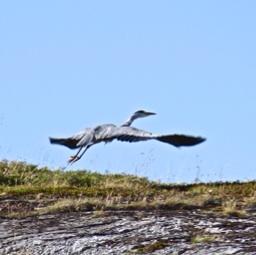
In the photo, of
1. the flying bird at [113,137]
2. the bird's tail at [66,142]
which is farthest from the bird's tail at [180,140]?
the bird's tail at [66,142]

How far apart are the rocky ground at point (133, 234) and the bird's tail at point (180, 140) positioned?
4.13 m

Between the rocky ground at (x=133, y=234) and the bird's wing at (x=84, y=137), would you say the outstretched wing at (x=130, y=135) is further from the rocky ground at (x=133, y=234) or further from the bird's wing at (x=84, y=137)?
the rocky ground at (x=133, y=234)

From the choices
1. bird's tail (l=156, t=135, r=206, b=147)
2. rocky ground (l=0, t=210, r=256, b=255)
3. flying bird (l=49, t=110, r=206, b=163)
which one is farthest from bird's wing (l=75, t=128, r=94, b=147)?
rocky ground (l=0, t=210, r=256, b=255)

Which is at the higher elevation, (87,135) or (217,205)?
(87,135)

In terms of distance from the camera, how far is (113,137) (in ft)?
56.0

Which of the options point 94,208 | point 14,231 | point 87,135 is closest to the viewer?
point 14,231

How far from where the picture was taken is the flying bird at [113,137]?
16.8m

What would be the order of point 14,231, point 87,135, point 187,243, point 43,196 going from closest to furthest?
point 187,243
point 14,231
point 43,196
point 87,135

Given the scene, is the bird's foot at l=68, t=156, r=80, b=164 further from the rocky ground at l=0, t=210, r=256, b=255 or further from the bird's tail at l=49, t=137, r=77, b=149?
the rocky ground at l=0, t=210, r=256, b=255

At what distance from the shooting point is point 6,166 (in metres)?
19.6

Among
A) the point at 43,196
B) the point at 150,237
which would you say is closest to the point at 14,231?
the point at 150,237

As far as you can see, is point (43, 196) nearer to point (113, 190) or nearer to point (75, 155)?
point (113, 190)

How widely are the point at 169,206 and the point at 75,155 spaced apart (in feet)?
16.1

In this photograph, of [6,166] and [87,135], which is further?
[6,166]
